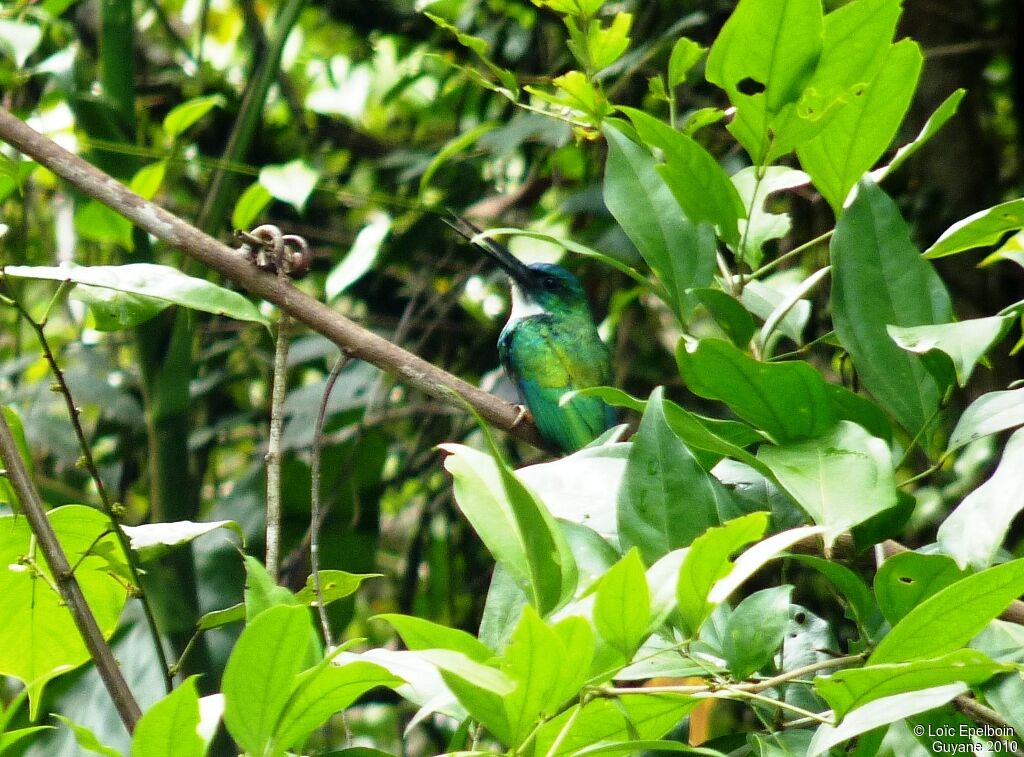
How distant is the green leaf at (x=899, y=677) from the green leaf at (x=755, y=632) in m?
0.08

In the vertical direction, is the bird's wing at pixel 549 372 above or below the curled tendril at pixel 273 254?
below

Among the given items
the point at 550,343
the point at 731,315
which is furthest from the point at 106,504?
the point at 550,343

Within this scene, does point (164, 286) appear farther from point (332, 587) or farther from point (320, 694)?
point (320, 694)

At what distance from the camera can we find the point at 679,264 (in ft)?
3.37

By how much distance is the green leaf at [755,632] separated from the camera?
778 millimetres

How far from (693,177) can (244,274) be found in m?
0.48

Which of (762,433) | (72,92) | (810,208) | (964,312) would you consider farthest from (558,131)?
(762,433)

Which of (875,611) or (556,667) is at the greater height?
(556,667)

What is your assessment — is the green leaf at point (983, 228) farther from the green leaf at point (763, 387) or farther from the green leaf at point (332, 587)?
the green leaf at point (332, 587)

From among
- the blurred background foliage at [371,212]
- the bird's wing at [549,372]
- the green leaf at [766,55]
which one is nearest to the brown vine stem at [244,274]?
the green leaf at [766,55]


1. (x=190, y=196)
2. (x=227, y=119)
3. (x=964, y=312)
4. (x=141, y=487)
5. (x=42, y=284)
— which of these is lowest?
(x=141, y=487)

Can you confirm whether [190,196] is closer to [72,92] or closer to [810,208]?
[72,92]

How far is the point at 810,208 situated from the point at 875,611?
189 centimetres

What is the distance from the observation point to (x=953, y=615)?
67 centimetres
